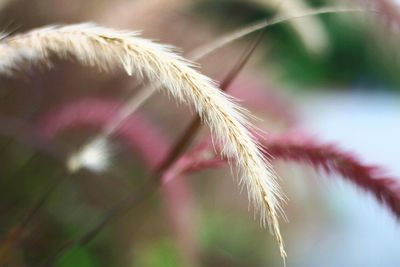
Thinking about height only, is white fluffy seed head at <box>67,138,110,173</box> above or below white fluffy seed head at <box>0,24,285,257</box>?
below

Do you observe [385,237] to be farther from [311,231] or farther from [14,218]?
[14,218]

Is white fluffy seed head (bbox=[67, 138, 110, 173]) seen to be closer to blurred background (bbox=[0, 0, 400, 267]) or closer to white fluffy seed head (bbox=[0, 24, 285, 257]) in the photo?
blurred background (bbox=[0, 0, 400, 267])

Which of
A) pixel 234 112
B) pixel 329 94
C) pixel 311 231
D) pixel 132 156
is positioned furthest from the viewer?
pixel 329 94

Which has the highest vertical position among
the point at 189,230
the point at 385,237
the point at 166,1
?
the point at 166,1

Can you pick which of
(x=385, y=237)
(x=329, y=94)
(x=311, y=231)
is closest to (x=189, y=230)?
(x=311, y=231)

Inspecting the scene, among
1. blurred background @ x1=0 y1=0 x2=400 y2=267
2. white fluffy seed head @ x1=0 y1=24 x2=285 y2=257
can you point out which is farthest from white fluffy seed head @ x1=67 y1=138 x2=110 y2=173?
white fluffy seed head @ x1=0 y1=24 x2=285 y2=257

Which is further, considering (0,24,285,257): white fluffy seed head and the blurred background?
the blurred background

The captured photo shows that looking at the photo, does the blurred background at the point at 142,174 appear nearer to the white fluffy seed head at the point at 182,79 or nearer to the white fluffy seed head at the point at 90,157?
the white fluffy seed head at the point at 90,157
